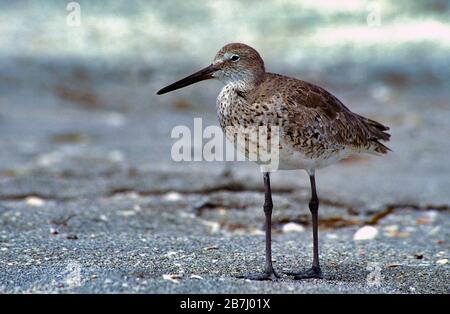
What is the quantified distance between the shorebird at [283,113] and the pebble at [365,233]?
1665mm

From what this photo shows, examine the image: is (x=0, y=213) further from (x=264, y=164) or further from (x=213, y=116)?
(x=213, y=116)

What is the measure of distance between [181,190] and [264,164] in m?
3.50

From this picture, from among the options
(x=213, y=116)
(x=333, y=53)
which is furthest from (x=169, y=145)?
(x=333, y=53)

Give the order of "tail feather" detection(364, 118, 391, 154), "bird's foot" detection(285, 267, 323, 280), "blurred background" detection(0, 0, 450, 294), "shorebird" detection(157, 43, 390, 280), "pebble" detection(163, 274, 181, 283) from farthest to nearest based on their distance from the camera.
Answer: "blurred background" detection(0, 0, 450, 294) < "tail feather" detection(364, 118, 391, 154) < "bird's foot" detection(285, 267, 323, 280) < "shorebird" detection(157, 43, 390, 280) < "pebble" detection(163, 274, 181, 283)

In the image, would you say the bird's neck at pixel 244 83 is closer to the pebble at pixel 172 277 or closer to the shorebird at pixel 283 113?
the shorebird at pixel 283 113

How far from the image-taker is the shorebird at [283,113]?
17.9 feet

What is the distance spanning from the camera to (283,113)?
545cm

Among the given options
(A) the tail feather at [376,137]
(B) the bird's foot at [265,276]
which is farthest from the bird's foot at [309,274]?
(A) the tail feather at [376,137]

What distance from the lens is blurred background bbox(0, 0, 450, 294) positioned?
911 centimetres

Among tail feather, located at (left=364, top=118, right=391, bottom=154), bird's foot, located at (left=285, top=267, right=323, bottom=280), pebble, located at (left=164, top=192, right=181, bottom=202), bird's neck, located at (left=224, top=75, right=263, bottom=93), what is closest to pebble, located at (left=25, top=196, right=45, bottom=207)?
pebble, located at (left=164, top=192, right=181, bottom=202)

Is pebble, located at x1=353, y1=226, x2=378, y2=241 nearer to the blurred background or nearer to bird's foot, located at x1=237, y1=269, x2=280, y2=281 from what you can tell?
the blurred background

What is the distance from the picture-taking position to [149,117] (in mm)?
13602

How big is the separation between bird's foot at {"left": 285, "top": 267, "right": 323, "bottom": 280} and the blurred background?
212 cm

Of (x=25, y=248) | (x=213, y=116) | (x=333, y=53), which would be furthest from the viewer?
(x=333, y=53)
